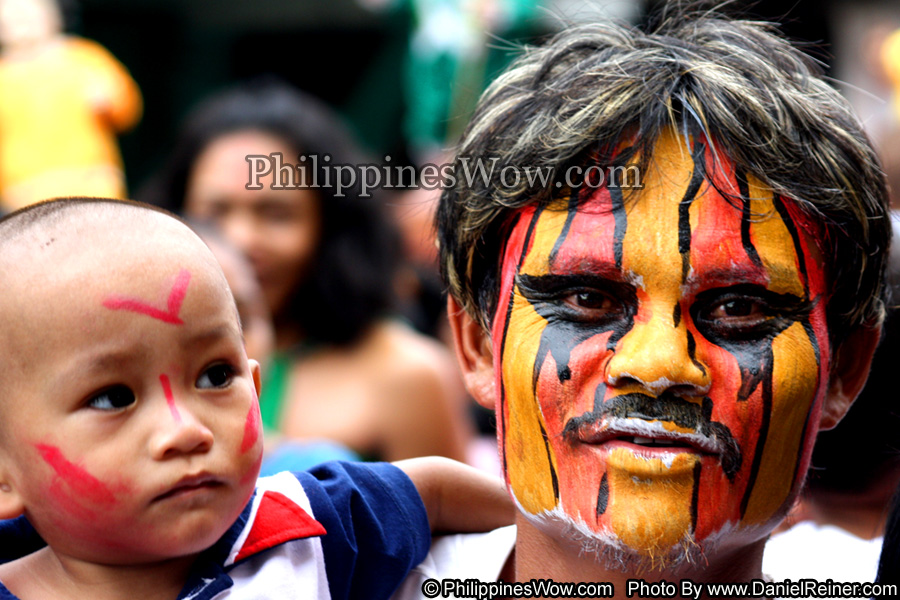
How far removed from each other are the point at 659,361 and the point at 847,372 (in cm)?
58

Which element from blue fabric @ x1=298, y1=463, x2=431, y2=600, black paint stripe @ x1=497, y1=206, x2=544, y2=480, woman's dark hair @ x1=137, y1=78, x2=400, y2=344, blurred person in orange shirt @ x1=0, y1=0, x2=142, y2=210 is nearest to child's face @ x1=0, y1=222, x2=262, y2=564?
blue fabric @ x1=298, y1=463, x2=431, y2=600

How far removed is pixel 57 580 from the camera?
1.95m

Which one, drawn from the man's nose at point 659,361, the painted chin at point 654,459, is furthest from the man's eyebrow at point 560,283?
the painted chin at point 654,459

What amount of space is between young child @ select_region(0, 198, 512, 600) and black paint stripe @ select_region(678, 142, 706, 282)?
0.88m

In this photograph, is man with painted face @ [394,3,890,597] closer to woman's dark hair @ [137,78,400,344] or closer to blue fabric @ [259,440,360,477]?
blue fabric @ [259,440,360,477]

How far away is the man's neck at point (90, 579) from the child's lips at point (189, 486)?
8.4 inches

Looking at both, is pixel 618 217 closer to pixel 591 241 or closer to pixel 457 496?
pixel 591 241

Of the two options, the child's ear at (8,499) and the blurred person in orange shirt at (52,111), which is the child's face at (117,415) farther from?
the blurred person in orange shirt at (52,111)

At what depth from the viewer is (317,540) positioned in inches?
82.3

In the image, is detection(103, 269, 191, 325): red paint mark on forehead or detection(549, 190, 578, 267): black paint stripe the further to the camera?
detection(549, 190, 578, 267): black paint stripe

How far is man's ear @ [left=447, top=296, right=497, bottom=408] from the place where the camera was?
230 cm

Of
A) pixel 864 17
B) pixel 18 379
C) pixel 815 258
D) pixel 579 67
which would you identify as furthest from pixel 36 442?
pixel 864 17

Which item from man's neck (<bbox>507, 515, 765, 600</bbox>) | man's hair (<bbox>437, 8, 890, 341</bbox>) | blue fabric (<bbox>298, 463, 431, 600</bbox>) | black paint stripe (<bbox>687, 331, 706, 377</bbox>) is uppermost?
man's hair (<bbox>437, 8, 890, 341</bbox>)

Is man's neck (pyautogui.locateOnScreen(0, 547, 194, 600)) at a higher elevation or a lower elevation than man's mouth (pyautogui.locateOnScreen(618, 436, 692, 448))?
lower
